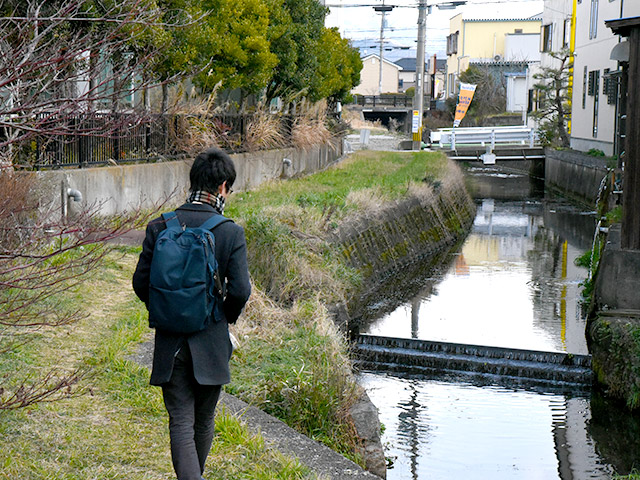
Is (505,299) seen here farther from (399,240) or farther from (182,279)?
(182,279)

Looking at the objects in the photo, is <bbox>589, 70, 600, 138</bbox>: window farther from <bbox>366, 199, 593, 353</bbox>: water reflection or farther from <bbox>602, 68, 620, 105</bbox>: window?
<bbox>366, 199, 593, 353</bbox>: water reflection

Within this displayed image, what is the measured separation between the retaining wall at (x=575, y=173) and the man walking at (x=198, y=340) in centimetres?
2242

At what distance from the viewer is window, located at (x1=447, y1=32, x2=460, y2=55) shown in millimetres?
74562

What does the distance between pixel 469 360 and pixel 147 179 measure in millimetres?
6147

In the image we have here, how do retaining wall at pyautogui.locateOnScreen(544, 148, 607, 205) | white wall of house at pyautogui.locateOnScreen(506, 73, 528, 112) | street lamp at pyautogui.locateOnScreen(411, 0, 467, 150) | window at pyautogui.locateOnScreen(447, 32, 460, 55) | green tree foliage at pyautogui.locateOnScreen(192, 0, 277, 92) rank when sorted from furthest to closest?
window at pyautogui.locateOnScreen(447, 32, 460, 55) → white wall of house at pyautogui.locateOnScreen(506, 73, 528, 112) → street lamp at pyautogui.locateOnScreen(411, 0, 467, 150) → retaining wall at pyautogui.locateOnScreen(544, 148, 607, 205) → green tree foliage at pyautogui.locateOnScreen(192, 0, 277, 92)

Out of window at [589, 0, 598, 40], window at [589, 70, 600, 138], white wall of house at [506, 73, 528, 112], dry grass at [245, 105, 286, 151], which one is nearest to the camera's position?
dry grass at [245, 105, 286, 151]

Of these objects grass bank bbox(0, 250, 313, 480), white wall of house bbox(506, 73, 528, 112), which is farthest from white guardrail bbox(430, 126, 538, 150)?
grass bank bbox(0, 250, 313, 480)

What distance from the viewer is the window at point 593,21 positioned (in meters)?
31.1

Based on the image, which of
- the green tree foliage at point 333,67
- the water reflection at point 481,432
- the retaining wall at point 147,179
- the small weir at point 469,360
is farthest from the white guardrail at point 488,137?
the water reflection at point 481,432

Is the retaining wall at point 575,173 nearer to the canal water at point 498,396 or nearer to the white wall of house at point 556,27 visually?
the canal water at point 498,396

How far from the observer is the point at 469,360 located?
11531 millimetres

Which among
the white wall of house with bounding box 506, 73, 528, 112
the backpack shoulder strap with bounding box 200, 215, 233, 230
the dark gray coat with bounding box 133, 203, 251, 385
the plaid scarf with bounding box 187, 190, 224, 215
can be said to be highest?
the white wall of house with bounding box 506, 73, 528, 112

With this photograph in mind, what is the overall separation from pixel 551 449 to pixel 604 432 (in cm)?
82

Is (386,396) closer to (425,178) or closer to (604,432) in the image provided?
(604,432)
